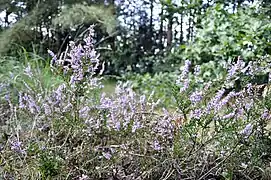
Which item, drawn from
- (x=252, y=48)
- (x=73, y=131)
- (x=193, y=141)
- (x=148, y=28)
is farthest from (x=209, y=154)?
(x=148, y=28)

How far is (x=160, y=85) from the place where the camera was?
444cm

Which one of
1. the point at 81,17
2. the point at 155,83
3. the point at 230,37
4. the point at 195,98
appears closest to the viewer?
the point at 195,98

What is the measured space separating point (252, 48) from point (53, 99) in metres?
2.12

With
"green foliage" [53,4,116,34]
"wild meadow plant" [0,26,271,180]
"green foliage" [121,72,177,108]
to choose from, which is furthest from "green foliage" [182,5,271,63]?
"wild meadow plant" [0,26,271,180]

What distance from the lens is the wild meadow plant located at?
4.39ft

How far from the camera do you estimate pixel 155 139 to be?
153 cm

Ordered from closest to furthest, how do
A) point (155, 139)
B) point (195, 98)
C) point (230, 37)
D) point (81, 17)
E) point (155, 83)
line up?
point (195, 98)
point (155, 139)
point (230, 37)
point (155, 83)
point (81, 17)

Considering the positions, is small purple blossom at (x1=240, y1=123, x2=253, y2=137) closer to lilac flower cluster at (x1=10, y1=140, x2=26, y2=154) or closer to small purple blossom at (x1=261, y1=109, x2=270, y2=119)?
small purple blossom at (x1=261, y1=109, x2=270, y2=119)

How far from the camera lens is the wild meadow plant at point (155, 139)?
4.39 feet

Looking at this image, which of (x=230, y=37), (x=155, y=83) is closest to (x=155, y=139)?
(x=230, y=37)

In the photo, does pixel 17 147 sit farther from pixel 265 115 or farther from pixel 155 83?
pixel 155 83

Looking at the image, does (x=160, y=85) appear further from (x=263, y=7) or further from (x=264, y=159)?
(x=264, y=159)

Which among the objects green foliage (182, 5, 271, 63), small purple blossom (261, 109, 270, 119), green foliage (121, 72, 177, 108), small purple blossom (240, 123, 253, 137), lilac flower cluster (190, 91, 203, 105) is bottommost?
green foliage (121, 72, 177, 108)

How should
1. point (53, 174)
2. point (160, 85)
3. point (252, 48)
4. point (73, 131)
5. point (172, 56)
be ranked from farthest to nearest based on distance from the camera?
point (172, 56) < point (160, 85) < point (252, 48) < point (73, 131) < point (53, 174)
